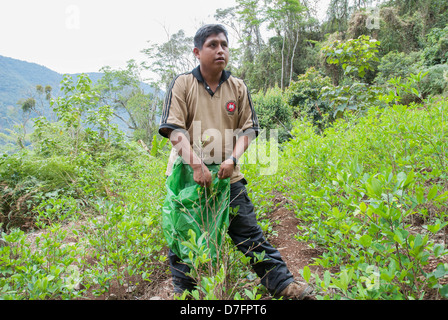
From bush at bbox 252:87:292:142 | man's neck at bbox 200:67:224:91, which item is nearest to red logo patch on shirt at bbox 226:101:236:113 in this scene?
man's neck at bbox 200:67:224:91

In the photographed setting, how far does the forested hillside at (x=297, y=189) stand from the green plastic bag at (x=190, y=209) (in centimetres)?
13

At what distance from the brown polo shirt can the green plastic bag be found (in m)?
0.17

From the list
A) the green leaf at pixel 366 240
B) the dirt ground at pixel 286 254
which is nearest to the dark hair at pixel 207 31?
the green leaf at pixel 366 240

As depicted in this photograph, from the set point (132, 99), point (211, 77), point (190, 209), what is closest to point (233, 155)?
point (190, 209)

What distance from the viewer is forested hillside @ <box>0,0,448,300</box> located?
3.76 ft

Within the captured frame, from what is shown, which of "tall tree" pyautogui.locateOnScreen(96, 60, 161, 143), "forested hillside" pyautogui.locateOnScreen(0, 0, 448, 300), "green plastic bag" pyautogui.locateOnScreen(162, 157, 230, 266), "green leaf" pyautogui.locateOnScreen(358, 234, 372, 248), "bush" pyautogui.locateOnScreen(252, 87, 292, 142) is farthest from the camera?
"tall tree" pyautogui.locateOnScreen(96, 60, 161, 143)

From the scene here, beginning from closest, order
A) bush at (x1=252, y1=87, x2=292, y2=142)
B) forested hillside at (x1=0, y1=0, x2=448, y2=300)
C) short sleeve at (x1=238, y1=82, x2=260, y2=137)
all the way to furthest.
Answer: forested hillside at (x1=0, y1=0, x2=448, y2=300) → short sleeve at (x1=238, y1=82, x2=260, y2=137) → bush at (x1=252, y1=87, x2=292, y2=142)

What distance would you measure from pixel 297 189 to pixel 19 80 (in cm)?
4514

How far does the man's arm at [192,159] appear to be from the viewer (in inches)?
64.6

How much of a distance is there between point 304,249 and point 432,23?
19.1m

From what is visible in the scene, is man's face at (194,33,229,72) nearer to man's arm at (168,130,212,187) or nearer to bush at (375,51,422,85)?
man's arm at (168,130,212,187)

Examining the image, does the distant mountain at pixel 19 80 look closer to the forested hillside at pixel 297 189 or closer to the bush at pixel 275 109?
the bush at pixel 275 109

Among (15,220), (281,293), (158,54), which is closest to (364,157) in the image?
(281,293)
